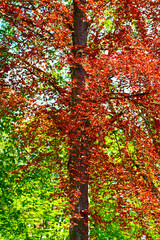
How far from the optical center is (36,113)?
6.32 m

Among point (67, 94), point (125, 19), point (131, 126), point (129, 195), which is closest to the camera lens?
point (129, 195)

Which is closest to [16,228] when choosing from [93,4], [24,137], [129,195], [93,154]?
[24,137]

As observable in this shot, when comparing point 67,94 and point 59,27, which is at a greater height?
point 59,27

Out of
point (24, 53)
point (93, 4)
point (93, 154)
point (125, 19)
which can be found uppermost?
point (125, 19)

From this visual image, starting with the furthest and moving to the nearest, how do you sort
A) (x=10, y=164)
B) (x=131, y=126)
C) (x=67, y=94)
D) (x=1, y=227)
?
(x=1, y=227) < (x=10, y=164) < (x=131, y=126) < (x=67, y=94)

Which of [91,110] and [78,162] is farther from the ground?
[91,110]

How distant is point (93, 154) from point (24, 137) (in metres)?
2.11

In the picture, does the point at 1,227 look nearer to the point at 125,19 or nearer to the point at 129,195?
the point at 129,195

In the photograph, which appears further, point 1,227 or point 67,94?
point 1,227

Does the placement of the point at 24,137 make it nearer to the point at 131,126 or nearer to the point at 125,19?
the point at 131,126

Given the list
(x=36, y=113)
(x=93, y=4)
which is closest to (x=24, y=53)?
(x=36, y=113)

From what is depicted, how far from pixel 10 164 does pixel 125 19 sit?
6.44m

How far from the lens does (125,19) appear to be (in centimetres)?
825

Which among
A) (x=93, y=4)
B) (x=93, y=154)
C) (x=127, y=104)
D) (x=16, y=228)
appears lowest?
(x=16, y=228)
